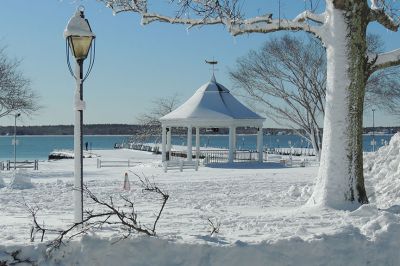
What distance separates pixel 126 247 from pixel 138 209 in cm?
569

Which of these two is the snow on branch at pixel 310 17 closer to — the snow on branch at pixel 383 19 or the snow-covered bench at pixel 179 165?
the snow on branch at pixel 383 19

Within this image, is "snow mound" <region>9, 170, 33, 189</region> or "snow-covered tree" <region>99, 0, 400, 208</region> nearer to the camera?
"snow-covered tree" <region>99, 0, 400, 208</region>

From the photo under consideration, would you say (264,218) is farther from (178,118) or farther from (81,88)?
(178,118)

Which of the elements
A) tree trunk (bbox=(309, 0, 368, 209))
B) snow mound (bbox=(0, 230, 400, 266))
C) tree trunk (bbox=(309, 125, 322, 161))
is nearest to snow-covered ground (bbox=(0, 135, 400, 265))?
snow mound (bbox=(0, 230, 400, 266))

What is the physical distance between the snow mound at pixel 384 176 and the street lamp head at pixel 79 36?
227 inches

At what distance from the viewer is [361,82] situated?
9875 mm

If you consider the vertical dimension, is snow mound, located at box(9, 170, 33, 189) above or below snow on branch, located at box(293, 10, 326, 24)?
below

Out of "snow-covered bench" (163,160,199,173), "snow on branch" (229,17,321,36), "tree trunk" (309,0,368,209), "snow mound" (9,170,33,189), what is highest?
"snow on branch" (229,17,321,36)

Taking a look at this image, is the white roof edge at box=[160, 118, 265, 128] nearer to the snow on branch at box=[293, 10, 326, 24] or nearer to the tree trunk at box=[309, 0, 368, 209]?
the snow on branch at box=[293, 10, 326, 24]

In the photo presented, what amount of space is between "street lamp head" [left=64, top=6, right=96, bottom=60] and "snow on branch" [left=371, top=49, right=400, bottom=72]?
5141 millimetres

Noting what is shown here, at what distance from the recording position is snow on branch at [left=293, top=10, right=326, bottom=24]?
10617 mm

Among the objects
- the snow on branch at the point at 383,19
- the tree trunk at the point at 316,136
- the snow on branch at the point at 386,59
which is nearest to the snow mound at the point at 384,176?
the snow on branch at the point at 386,59

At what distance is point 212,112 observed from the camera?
33719 millimetres

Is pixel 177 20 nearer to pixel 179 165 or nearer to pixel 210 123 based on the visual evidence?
pixel 179 165
